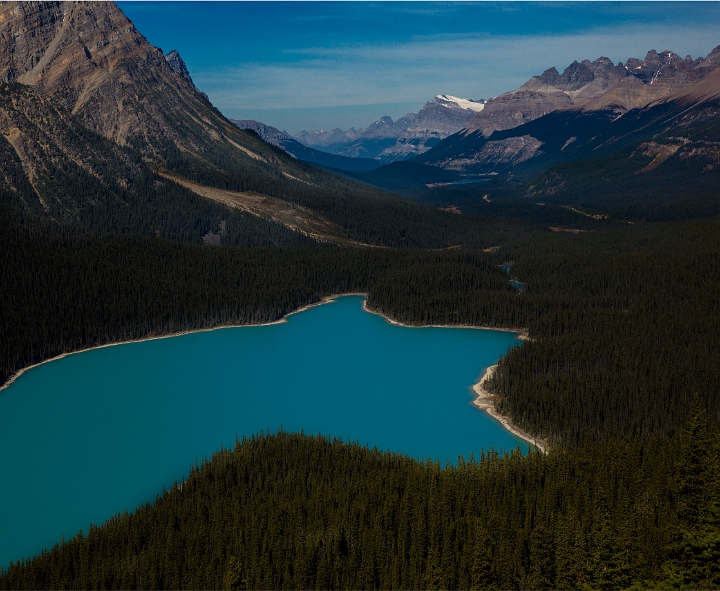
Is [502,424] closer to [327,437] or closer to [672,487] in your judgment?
[327,437]

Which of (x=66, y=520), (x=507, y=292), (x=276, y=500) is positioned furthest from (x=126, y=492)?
(x=507, y=292)

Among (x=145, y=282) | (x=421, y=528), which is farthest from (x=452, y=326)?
(x=421, y=528)

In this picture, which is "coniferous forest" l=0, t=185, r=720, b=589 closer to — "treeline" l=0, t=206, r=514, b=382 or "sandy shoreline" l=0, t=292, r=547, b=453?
"treeline" l=0, t=206, r=514, b=382

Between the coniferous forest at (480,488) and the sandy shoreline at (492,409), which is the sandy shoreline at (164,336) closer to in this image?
the coniferous forest at (480,488)

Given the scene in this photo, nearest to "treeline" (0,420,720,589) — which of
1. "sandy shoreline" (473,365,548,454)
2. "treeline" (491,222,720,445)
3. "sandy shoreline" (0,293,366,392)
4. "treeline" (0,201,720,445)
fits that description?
"sandy shoreline" (473,365,548,454)

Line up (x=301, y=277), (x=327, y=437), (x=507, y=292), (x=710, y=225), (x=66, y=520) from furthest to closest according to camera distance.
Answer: (x=710, y=225) → (x=301, y=277) → (x=507, y=292) → (x=327, y=437) → (x=66, y=520)

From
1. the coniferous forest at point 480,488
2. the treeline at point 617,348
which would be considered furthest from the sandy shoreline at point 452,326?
the treeline at point 617,348
